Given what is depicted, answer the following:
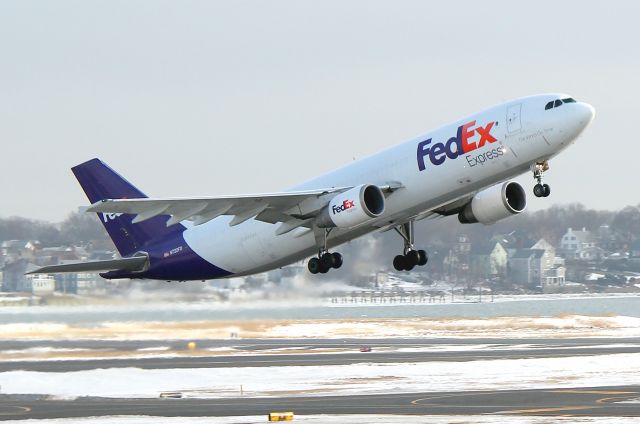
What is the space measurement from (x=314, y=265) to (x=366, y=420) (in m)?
12.0

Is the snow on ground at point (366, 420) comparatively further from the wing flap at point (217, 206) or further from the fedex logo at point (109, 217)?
the fedex logo at point (109, 217)

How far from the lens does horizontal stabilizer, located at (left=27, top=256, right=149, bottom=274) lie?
58594 mm

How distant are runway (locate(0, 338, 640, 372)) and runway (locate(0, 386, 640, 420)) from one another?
14436mm

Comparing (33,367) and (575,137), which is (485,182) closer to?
(575,137)

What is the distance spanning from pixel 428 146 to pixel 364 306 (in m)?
60.8

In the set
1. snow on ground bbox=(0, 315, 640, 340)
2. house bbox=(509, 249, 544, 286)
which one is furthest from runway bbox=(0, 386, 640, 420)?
house bbox=(509, 249, 544, 286)

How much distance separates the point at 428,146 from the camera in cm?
4809

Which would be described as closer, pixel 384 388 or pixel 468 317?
pixel 384 388

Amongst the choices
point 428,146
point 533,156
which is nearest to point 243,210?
point 428,146

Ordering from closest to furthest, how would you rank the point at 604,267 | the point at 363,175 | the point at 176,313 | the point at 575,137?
the point at 575,137, the point at 363,175, the point at 176,313, the point at 604,267

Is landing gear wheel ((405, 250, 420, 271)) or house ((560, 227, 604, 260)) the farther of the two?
house ((560, 227, 604, 260))

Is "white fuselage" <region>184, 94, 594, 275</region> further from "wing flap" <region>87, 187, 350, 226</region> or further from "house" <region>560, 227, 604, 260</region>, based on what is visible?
"house" <region>560, 227, 604, 260</region>

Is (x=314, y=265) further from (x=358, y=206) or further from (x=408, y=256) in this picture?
(x=358, y=206)

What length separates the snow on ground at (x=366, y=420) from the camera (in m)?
39.9
